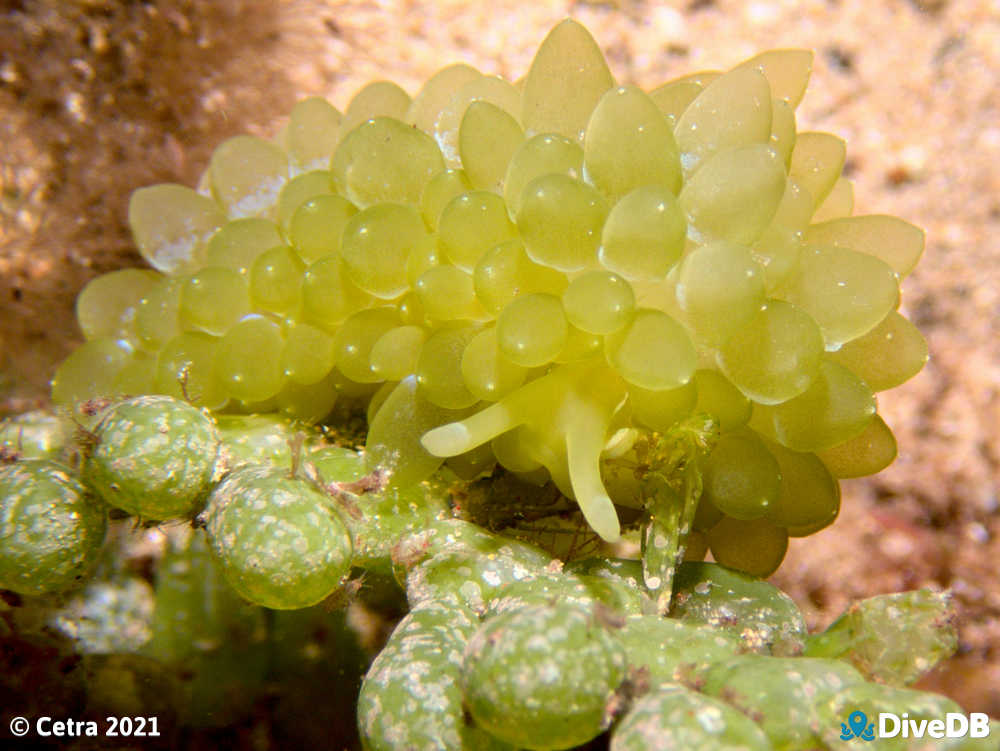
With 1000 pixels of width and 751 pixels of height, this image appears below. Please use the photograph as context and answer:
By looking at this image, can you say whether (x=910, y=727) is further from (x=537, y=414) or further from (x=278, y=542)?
(x=278, y=542)

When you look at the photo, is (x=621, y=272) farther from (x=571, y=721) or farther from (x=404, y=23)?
(x=404, y=23)

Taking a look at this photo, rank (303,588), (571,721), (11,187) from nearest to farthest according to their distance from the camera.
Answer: (571,721)
(303,588)
(11,187)

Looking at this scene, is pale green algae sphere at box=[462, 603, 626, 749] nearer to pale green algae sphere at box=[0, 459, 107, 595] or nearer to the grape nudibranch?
the grape nudibranch

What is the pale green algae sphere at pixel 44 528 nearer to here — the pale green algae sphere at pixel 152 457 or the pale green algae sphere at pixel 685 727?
the pale green algae sphere at pixel 152 457

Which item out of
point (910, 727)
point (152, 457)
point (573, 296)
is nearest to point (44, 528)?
point (152, 457)

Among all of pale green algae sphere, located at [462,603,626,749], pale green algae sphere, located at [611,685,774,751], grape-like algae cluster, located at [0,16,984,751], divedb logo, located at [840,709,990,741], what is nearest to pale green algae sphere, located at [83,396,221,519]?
grape-like algae cluster, located at [0,16,984,751]

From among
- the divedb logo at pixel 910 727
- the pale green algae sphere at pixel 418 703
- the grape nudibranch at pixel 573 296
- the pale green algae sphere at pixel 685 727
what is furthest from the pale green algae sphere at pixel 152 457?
the divedb logo at pixel 910 727

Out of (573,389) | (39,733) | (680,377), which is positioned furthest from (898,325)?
(39,733)
